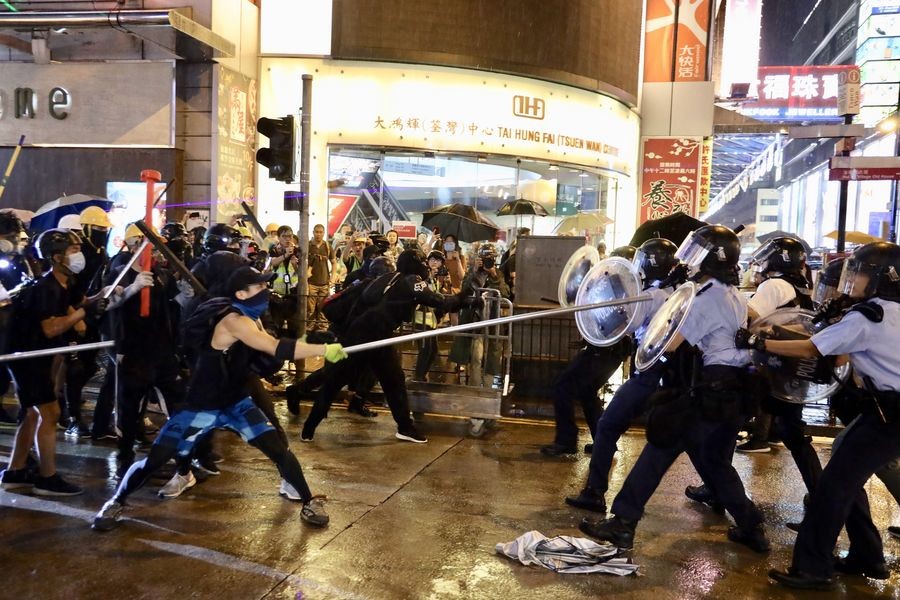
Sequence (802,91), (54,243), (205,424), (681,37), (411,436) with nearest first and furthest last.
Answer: (205,424)
(54,243)
(411,436)
(681,37)
(802,91)

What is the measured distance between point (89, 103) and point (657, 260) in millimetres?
12120

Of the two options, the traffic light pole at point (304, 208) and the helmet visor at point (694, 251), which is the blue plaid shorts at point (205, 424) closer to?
the helmet visor at point (694, 251)

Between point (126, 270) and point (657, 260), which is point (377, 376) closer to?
point (126, 270)

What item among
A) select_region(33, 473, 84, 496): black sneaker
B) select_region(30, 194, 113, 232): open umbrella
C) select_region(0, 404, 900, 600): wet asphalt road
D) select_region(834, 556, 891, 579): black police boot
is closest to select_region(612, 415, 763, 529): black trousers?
select_region(0, 404, 900, 600): wet asphalt road

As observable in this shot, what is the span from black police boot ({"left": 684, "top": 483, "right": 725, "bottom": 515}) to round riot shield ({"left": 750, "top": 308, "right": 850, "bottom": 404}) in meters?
1.03

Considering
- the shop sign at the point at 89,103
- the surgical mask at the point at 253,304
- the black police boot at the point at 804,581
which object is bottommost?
the black police boot at the point at 804,581

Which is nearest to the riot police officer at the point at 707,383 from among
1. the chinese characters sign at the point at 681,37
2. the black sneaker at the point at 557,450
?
the black sneaker at the point at 557,450

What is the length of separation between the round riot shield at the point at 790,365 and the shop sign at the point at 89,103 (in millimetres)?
11752

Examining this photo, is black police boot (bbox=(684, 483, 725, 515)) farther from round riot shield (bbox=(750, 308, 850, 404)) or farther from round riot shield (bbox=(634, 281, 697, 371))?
round riot shield (bbox=(634, 281, 697, 371))

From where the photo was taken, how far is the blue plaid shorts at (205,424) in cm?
497

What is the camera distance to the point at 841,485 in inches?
168

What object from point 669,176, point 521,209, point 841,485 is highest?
point 669,176

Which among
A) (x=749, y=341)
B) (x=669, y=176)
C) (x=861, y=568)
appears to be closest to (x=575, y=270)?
(x=749, y=341)

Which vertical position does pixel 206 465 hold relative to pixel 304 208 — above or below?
below
